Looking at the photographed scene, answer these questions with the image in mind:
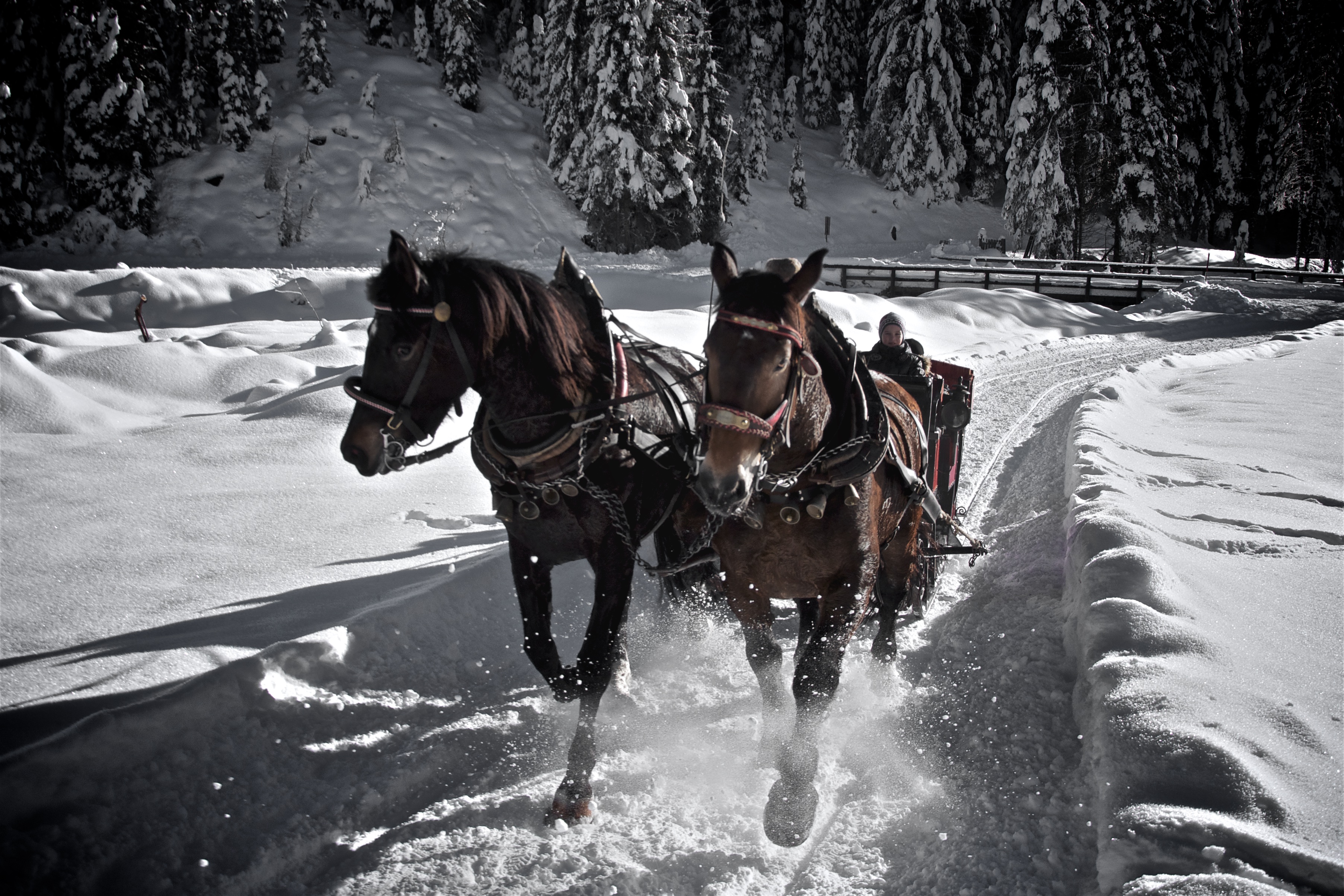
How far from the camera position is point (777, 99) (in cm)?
4028

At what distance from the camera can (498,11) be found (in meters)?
39.6

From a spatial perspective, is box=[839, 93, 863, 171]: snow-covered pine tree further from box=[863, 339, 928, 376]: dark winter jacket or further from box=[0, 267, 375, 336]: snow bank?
box=[863, 339, 928, 376]: dark winter jacket

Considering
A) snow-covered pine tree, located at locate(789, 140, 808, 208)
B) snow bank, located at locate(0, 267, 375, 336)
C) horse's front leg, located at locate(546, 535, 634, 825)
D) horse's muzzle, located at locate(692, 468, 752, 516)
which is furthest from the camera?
snow-covered pine tree, located at locate(789, 140, 808, 208)

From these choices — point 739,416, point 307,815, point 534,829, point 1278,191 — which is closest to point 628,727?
point 534,829

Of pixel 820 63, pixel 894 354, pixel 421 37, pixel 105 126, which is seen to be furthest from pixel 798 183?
pixel 894 354

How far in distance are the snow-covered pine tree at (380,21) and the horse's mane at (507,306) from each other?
128ft

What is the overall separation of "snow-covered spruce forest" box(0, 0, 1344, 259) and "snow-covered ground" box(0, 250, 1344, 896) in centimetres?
1855

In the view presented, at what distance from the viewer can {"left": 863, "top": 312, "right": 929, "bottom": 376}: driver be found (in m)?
5.68

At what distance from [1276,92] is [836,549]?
4454 cm

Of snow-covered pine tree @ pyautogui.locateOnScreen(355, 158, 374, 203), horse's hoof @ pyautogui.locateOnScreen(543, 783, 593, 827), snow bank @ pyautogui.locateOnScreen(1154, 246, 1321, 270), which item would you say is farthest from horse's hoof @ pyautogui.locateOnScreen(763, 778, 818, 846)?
snow bank @ pyautogui.locateOnScreen(1154, 246, 1321, 270)

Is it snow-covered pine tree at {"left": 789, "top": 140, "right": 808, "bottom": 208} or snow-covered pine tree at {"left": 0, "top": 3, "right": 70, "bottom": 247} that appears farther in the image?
snow-covered pine tree at {"left": 789, "top": 140, "right": 808, "bottom": 208}

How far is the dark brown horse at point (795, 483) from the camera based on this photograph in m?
2.57

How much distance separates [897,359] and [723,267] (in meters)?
3.30

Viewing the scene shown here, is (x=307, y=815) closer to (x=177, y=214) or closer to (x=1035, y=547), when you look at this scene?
(x=1035, y=547)
